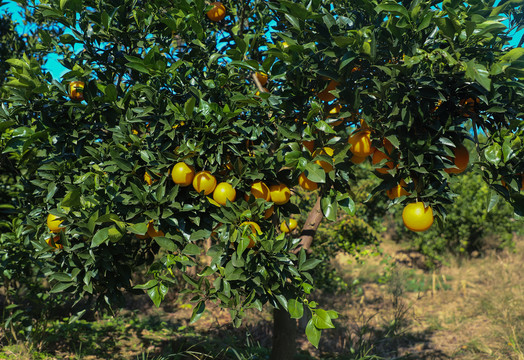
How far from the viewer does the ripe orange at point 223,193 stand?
5.80 feet

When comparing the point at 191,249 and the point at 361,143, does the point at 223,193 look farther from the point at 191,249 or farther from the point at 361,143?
the point at 361,143

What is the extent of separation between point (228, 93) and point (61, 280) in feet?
4.01

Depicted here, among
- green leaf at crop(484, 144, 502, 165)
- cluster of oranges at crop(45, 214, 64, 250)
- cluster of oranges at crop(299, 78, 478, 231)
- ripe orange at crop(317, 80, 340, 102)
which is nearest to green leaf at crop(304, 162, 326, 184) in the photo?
cluster of oranges at crop(299, 78, 478, 231)

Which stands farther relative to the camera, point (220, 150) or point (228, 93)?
point (228, 93)

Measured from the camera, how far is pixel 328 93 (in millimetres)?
1858

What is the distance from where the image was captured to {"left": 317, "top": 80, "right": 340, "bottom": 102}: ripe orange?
178 cm

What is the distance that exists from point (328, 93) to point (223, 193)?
2.18 feet

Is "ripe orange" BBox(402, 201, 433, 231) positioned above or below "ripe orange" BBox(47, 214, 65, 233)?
above

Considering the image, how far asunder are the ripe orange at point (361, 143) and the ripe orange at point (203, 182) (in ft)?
2.05

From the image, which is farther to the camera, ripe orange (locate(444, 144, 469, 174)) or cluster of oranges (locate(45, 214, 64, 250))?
cluster of oranges (locate(45, 214, 64, 250))

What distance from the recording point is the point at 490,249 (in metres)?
7.91

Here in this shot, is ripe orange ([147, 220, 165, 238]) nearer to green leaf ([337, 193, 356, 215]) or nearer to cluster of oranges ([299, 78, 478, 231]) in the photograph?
cluster of oranges ([299, 78, 478, 231])

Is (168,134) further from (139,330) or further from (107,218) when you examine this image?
(139,330)

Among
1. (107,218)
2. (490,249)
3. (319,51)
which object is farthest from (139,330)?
(490,249)
